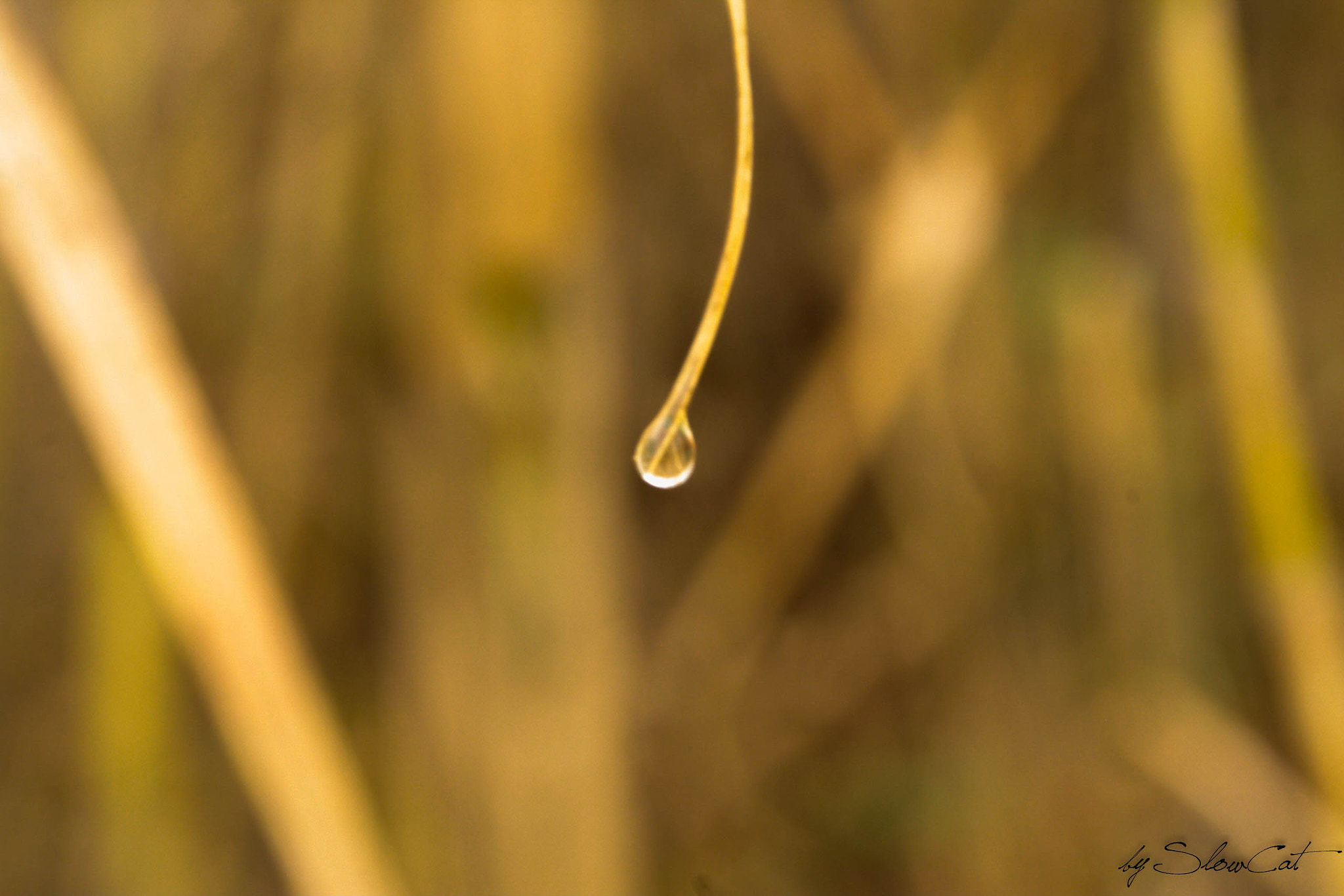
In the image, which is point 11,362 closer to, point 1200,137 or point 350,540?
point 350,540

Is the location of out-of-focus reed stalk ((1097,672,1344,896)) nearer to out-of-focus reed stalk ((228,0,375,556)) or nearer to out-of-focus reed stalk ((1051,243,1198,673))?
out-of-focus reed stalk ((1051,243,1198,673))

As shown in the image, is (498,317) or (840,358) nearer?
(498,317)

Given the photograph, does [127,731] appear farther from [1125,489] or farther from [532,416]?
[1125,489]

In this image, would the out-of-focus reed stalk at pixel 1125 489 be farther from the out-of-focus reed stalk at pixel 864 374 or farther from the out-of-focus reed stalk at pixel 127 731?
the out-of-focus reed stalk at pixel 127 731

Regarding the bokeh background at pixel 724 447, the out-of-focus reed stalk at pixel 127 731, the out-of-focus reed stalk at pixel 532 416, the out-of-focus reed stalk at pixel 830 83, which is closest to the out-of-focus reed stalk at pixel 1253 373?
the bokeh background at pixel 724 447

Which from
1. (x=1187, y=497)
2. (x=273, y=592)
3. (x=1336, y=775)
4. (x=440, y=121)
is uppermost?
(x=440, y=121)

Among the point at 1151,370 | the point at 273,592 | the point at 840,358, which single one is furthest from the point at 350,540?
the point at 1151,370
